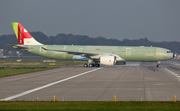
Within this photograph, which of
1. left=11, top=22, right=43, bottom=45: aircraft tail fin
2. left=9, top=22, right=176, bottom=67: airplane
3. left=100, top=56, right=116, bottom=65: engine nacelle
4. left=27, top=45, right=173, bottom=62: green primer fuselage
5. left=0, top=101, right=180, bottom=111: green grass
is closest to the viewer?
left=0, top=101, right=180, bottom=111: green grass

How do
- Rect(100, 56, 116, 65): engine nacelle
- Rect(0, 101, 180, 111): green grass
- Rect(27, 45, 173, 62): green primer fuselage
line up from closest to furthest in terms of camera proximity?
Rect(0, 101, 180, 111): green grass
Rect(100, 56, 116, 65): engine nacelle
Rect(27, 45, 173, 62): green primer fuselage

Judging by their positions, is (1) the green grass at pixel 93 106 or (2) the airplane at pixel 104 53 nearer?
(1) the green grass at pixel 93 106

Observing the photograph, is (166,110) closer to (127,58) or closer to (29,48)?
(127,58)

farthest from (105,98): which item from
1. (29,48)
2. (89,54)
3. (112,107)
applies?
(29,48)

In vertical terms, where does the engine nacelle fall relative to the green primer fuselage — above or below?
below

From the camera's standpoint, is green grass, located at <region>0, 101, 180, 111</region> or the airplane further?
the airplane

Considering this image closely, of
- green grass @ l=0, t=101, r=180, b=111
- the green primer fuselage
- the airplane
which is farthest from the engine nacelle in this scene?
green grass @ l=0, t=101, r=180, b=111

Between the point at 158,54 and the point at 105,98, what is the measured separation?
37.1 metres

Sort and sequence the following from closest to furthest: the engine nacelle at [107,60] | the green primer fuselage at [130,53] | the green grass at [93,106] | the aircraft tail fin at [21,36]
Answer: the green grass at [93,106], the engine nacelle at [107,60], the green primer fuselage at [130,53], the aircraft tail fin at [21,36]

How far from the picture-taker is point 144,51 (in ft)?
167

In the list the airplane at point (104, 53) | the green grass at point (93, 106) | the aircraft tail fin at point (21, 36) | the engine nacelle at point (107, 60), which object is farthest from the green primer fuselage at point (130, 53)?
the green grass at point (93, 106)

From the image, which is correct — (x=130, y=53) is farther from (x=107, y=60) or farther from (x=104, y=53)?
(x=107, y=60)

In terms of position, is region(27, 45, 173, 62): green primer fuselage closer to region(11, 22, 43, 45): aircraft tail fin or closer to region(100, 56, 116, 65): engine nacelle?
region(100, 56, 116, 65): engine nacelle

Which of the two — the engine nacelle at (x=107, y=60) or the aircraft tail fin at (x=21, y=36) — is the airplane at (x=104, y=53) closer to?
the aircraft tail fin at (x=21, y=36)
